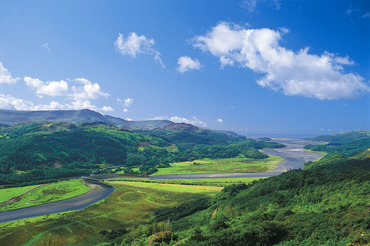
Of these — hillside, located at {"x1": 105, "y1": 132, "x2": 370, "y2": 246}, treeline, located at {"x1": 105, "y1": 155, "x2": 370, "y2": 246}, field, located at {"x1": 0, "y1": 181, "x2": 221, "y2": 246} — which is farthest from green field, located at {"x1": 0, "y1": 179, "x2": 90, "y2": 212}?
treeline, located at {"x1": 105, "y1": 155, "x2": 370, "y2": 246}

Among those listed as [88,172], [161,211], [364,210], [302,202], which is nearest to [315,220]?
[364,210]

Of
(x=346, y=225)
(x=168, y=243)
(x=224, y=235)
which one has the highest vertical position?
(x=346, y=225)

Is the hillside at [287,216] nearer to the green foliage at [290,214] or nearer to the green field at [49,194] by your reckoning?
the green foliage at [290,214]

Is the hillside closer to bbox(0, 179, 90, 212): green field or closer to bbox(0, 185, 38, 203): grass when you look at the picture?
bbox(0, 179, 90, 212): green field

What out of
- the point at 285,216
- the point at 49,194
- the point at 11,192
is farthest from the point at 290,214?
the point at 11,192

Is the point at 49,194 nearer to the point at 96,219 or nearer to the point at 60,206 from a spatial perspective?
the point at 60,206

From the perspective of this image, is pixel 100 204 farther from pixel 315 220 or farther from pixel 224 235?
pixel 315 220
